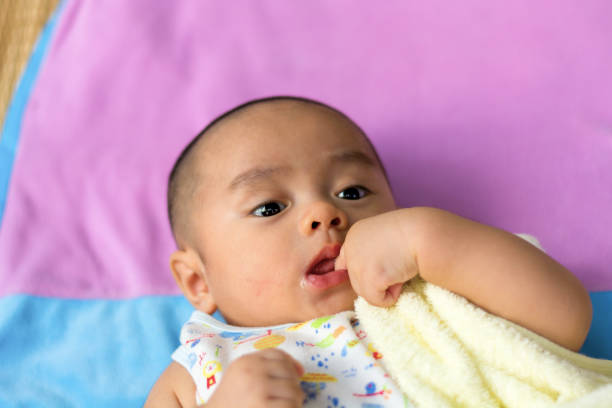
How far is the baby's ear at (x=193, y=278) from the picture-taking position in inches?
53.7

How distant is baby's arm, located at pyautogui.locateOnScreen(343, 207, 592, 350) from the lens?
983mm

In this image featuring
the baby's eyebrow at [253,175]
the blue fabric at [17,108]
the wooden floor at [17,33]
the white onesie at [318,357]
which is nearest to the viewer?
the white onesie at [318,357]

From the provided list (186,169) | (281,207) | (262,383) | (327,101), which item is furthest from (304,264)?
(327,101)

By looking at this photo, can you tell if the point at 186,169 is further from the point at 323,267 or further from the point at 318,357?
the point at 318,357

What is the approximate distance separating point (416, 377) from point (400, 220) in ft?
0.83

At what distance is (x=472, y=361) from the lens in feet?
3.28

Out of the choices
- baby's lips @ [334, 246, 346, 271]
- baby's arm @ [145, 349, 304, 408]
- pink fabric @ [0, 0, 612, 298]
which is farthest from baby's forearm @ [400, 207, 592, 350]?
pink fabric @ [0, 0, 612, 298]

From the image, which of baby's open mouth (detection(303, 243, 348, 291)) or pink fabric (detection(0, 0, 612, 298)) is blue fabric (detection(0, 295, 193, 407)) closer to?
pink fabric (detection(0, 0, 612, 298))

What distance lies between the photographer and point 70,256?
162 centimetres

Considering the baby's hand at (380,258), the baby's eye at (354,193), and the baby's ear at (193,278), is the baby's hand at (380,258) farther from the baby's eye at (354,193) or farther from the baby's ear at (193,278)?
the baby's ear at (193,278)

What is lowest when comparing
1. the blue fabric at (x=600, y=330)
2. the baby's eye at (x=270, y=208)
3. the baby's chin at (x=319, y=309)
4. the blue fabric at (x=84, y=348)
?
the blue fabric at (x=84, y=348)

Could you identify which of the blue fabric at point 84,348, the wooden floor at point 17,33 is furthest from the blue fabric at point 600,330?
the wooden floor at point 17,33

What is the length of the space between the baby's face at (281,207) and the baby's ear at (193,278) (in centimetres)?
4

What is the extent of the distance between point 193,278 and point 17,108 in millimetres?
912
